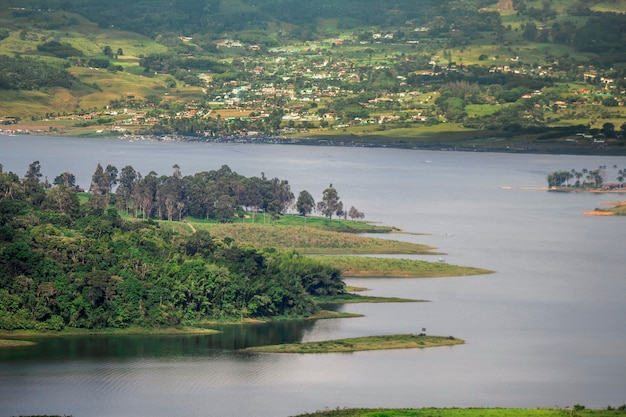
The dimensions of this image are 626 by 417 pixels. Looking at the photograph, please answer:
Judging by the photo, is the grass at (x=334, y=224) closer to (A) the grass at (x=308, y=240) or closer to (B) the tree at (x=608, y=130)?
(A) the grass at (x=308, y=240)

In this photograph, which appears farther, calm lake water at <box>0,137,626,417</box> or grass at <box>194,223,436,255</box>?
grass at <box>194,223,436,255</box>

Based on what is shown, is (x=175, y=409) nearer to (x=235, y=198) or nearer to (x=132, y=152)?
(x=235, y=198)

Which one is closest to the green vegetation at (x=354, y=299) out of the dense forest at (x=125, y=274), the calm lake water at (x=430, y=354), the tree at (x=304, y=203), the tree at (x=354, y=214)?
the dense forest at (x=125, y=274)

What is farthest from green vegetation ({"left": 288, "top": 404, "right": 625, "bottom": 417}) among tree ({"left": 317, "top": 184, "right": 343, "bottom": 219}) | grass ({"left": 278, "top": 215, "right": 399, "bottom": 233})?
tree ({"left": 317, "top": 184, "right": 343, "bottom": 219})

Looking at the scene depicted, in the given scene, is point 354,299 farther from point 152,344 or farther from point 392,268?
point 152,344

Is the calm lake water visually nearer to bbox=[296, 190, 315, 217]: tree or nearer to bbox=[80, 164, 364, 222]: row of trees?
bbox=[296, 190, 315, 217]: tree

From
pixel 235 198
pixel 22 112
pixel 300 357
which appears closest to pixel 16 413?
pixel 300 357

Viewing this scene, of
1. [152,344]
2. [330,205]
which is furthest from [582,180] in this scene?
[152,344]
